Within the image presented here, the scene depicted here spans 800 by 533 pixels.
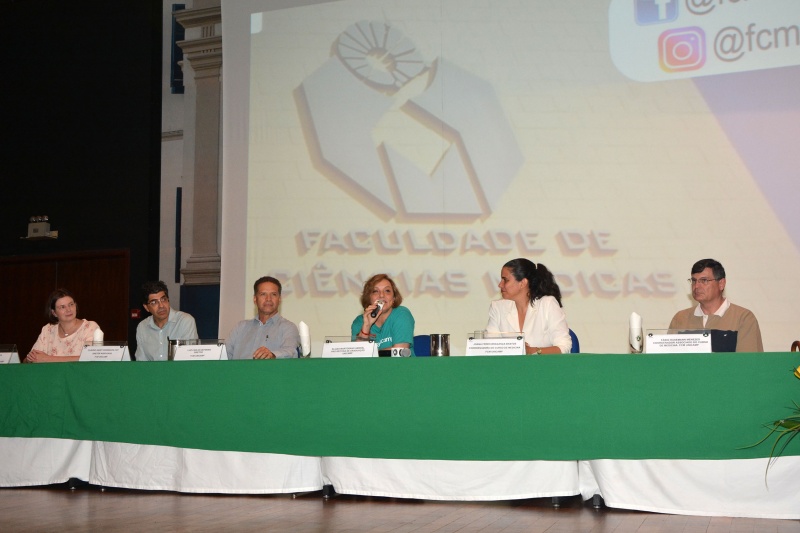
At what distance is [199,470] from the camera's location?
3299 mm

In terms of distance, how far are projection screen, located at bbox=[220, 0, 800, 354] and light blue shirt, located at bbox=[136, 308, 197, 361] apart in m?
1.41

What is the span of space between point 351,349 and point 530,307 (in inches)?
35.0

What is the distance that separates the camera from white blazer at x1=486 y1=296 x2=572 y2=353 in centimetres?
345

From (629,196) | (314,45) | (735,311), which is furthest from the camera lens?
(314,45)

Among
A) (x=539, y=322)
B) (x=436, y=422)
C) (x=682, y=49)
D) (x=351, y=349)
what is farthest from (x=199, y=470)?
(x=682, y=49)

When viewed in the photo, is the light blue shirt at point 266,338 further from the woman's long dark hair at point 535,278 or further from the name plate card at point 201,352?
the woman's long dark hair at point 535,278

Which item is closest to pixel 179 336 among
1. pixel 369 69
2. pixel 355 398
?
pixel 355 398

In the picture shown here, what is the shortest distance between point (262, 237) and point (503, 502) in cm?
301

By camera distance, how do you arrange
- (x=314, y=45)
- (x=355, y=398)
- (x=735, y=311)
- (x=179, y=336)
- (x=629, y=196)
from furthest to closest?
(x=314, y=45), (x=629, y=196), (x=179, y=336), (x=735, y=311), (x=355, y=398)

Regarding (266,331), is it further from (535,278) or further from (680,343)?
(680,343)

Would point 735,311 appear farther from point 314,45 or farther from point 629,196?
point 314,45

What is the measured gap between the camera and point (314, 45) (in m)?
5.46

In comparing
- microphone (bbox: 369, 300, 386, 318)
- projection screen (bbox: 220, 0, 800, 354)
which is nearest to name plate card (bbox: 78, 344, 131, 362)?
microphone (bbox: 369, 300, 386, 318)

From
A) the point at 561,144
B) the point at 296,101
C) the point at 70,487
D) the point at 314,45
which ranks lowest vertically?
the point at 70,487
